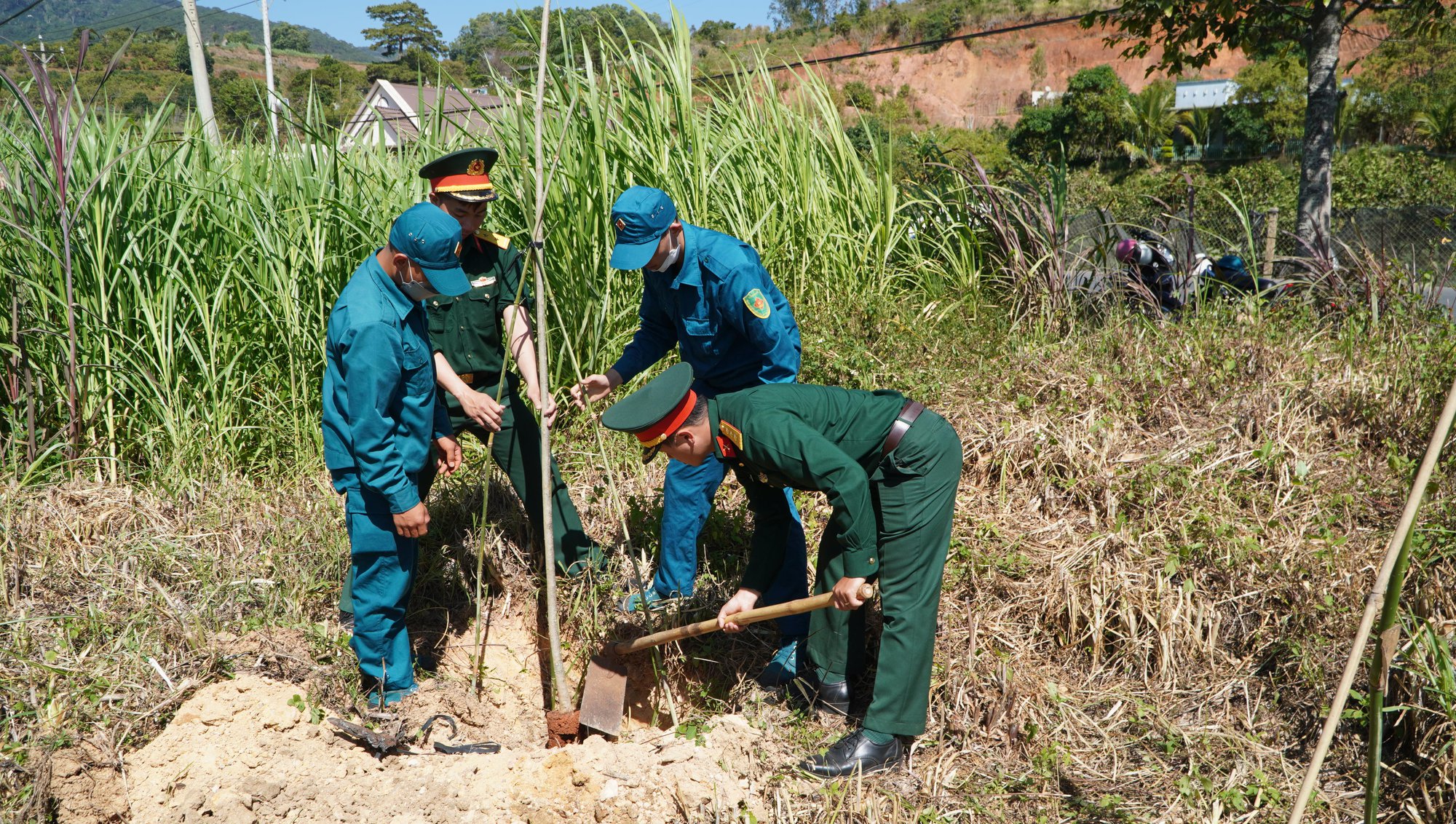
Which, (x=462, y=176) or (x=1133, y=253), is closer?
(x=462, y=176)

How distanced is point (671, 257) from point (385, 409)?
41.7 inches

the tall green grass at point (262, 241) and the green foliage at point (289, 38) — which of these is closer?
the tall green grass at point (262, 241)

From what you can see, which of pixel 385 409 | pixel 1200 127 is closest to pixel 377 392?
pixel 385 409

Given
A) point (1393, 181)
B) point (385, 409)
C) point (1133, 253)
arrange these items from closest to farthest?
1. point (385, 409)
2. point (1133, 253)
3. point (1393, 181)

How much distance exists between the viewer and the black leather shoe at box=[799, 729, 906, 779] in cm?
258

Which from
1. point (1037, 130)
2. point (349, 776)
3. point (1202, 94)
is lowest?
point (349, 776)

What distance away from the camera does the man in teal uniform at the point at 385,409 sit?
262 cm

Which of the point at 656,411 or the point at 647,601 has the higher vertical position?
the point at 656,411

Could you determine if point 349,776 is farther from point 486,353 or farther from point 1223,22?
point 1223,22

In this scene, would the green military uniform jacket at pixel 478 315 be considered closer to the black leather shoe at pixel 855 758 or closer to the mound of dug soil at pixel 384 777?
the mound of dug soil at pixel 384 777

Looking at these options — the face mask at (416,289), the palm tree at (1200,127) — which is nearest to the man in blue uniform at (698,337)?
the face mask at (416,289)

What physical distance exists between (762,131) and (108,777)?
13.7 feet

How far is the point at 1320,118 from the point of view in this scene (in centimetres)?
586

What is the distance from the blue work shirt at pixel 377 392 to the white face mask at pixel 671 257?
806 millimetres
